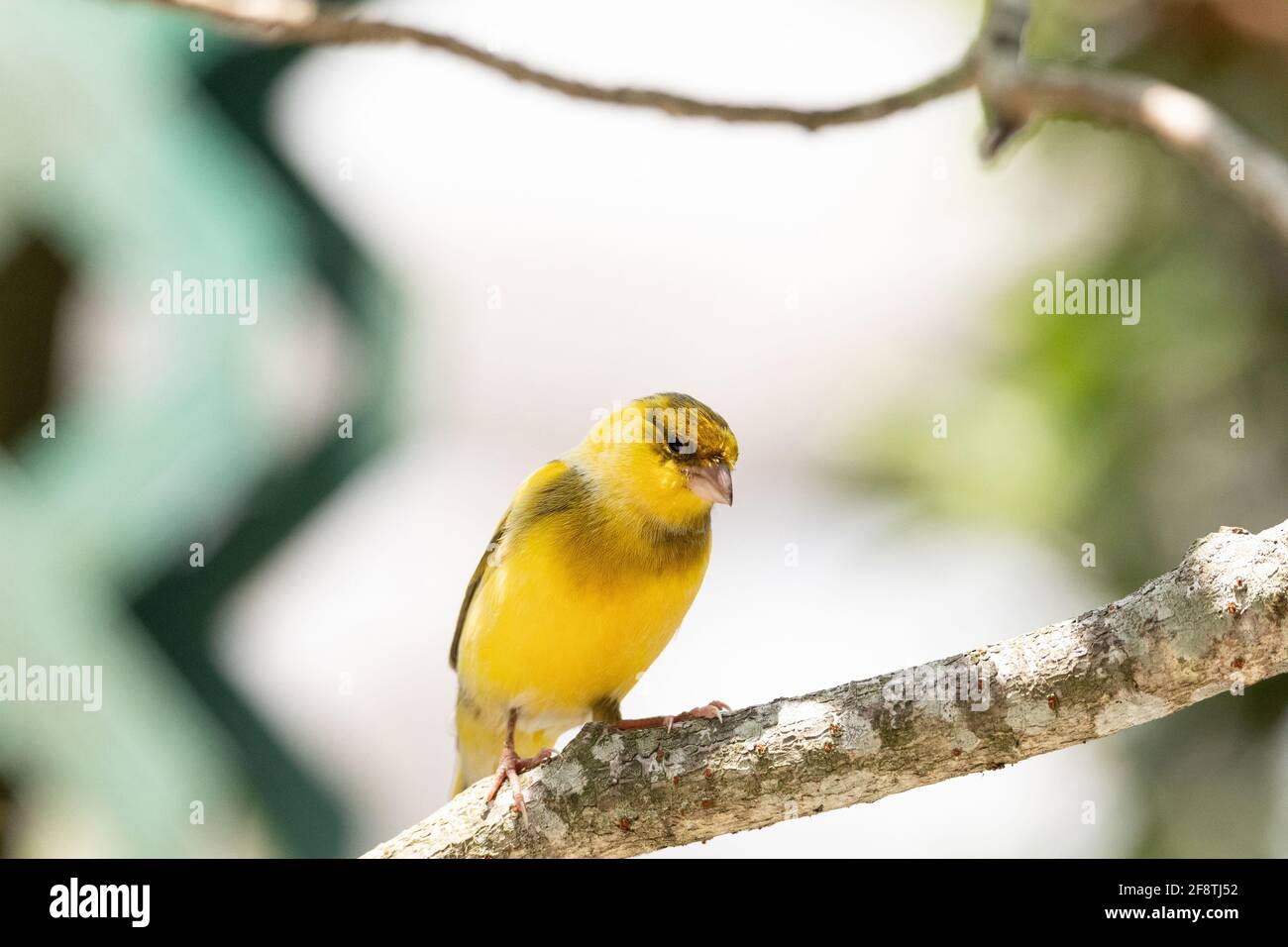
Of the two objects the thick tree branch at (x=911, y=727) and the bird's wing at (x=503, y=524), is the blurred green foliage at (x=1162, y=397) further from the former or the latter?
the thick tree branch at (x=911, y=727)

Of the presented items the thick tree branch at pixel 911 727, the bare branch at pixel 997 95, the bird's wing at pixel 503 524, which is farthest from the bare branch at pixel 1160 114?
the bird's wing at pixel 503 524

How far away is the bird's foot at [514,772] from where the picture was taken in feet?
11.3

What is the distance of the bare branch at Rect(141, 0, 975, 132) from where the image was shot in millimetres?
3146

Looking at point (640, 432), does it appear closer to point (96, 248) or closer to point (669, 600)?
point (669, 600)

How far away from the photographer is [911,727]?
287 cm

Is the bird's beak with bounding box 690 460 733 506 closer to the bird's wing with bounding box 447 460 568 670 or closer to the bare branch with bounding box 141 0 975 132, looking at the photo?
the bird's wing with bounding box 447 460 568 670

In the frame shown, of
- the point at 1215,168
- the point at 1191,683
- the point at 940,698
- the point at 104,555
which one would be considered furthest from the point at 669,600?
the point at 104,555

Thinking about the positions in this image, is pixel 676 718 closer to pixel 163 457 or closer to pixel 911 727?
pixel 911 727

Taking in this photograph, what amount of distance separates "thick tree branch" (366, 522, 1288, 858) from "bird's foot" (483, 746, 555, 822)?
3 cm

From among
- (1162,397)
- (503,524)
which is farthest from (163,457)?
(1162,397)

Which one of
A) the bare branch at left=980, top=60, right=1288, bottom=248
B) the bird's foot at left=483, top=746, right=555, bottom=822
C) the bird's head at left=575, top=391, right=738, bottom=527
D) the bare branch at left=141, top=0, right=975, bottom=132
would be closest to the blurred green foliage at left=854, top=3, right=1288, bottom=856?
the bare branch at left=980, top=60, right=1288, bottom=248

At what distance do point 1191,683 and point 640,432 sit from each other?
193 centimetres

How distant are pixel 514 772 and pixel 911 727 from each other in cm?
124
